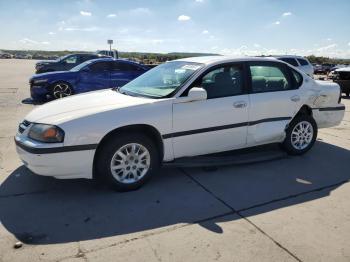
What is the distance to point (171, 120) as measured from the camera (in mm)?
4359

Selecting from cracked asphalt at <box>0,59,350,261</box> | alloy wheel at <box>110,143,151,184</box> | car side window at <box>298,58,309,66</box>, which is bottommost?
cracked asphalt at <box>0,59,350,261</box>

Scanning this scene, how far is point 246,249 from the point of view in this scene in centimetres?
315

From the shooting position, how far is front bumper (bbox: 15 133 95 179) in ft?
12.5

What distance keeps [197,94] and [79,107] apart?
4.75 feet

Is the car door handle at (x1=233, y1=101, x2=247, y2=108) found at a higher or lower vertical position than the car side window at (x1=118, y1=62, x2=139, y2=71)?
lower

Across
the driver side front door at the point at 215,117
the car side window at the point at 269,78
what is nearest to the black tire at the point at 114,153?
the driver side front door at the point at 215,117

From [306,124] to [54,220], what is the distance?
13.4 ft

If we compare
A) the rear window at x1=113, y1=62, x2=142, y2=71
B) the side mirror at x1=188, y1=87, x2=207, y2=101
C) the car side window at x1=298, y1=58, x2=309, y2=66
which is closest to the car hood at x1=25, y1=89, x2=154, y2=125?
the side mirror at x1=188, y1=87, x2=207, y2=101

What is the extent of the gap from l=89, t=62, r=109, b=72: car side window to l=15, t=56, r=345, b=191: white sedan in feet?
20.6

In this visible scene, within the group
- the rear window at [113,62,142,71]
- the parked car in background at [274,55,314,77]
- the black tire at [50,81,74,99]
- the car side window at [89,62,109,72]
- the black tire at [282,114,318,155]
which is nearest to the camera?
the black tire at [282,114,318,155]

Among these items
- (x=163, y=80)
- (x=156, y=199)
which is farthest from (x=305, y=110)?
(x=156, y=199)

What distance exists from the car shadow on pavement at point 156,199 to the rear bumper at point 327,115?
935 millimetres

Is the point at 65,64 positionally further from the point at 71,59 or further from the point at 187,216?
the point at 187,216

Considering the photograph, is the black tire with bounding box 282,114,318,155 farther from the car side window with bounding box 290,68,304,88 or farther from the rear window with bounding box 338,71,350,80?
the rear window with bounding box 338,71,350,80
